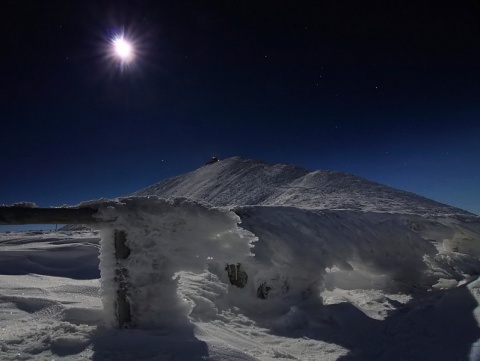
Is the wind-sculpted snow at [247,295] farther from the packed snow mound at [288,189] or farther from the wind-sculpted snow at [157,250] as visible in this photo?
the packed snow mound at [288,189]

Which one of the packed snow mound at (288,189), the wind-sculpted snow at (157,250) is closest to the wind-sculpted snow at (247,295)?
the wind-sculpted snow at (157,250)

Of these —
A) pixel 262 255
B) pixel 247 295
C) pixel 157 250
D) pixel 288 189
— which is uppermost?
pixel 288 189

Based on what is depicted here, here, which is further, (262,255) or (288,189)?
(288,189)

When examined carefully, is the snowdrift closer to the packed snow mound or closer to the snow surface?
the snow surface

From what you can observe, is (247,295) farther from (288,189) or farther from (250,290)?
(288,189)

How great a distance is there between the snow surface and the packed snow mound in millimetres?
4920

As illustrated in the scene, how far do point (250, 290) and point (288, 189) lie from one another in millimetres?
20881

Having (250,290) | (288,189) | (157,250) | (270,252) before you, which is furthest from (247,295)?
(288,189)

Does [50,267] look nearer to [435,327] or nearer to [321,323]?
[321,323]

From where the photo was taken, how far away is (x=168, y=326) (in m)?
4.17

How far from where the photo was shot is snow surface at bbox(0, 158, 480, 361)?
12.9ft

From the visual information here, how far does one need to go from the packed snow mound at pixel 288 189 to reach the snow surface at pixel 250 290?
4.92 metres

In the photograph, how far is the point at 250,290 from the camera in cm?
677

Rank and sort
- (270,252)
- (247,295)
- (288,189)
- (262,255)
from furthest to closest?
(288,189) < (247,295) < (270,252) < (262,255)
